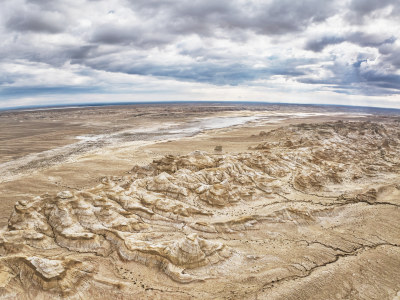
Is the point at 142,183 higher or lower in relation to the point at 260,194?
higher

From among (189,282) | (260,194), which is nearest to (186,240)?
(189,282)

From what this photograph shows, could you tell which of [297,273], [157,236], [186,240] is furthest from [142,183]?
[297,273]

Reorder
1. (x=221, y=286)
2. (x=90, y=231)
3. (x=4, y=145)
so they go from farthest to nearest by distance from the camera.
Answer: (x=4, y=145) → (x=90, y=231) → (x=221, y=286)

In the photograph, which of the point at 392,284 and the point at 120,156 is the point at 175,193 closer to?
the point at 392,284

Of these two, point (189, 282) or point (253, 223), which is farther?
point (253, 223)

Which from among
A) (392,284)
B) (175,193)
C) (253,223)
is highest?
(175,193)

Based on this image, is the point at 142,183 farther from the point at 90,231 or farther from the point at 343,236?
the point at 343,236

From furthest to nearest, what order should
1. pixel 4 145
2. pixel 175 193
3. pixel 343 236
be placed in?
pixel 4 145
pixel 175 193
pixel 343 236

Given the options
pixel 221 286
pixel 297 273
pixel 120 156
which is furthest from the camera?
pixel 120 156

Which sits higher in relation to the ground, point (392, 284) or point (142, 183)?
point (142, 183)
